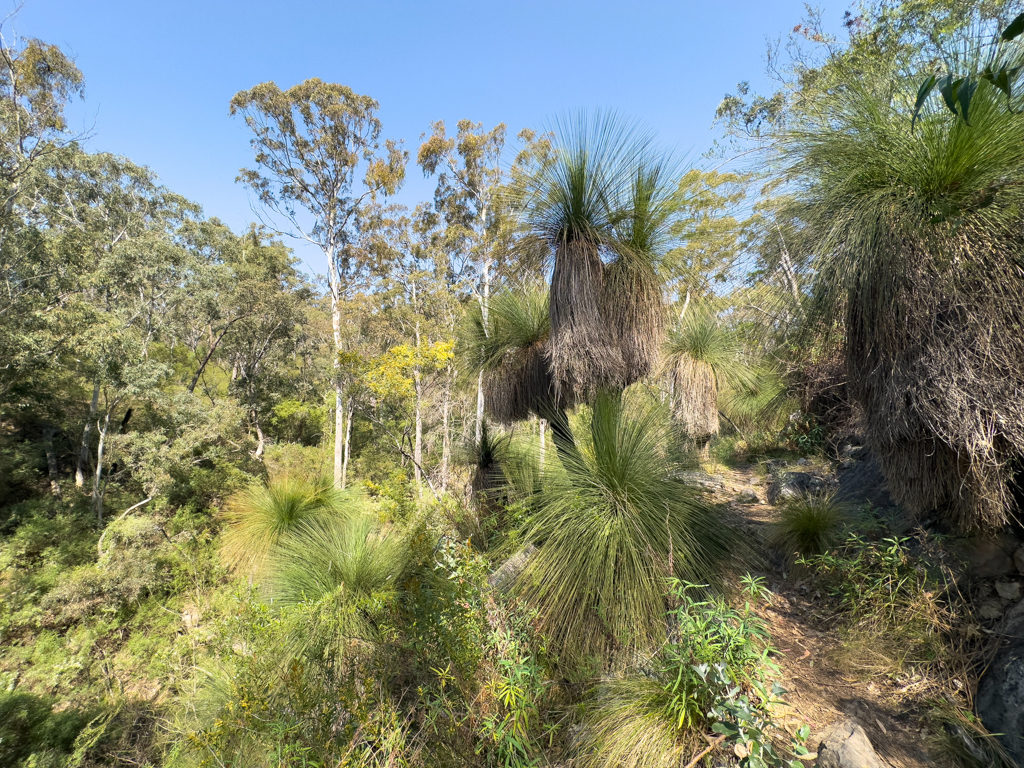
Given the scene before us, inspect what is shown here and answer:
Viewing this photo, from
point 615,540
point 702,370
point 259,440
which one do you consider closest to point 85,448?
point 259,440

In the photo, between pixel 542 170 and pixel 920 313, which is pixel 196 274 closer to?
pixel 542 170

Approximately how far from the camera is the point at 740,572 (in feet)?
10.5

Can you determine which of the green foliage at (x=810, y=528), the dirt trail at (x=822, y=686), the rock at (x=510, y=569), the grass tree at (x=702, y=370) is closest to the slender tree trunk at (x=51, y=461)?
the rock at (x=510, y=569)

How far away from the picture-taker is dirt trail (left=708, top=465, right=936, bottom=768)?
199cm

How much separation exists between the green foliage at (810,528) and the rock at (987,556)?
0.96m

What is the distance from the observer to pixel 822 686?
2432 mm

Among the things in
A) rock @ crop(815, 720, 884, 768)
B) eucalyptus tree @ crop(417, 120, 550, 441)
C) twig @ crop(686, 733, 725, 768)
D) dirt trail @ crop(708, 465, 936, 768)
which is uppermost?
eucalyptus tree @ crop(417, 120, 550, 441)

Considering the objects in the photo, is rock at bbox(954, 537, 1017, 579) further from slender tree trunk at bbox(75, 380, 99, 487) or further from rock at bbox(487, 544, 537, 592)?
slender tree trunk at bbox(75, 380, 99, 487)

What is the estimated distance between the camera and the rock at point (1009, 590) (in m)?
2.21

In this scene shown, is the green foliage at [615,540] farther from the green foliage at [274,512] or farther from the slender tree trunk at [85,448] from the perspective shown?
the slender tree trunk at [85,448]

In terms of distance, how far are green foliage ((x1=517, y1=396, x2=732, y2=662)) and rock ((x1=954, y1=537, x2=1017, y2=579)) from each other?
1.29 m

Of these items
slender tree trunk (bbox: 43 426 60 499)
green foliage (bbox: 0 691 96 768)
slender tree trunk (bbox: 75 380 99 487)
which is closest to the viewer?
green foliage (bbox: 0 691 96 768)

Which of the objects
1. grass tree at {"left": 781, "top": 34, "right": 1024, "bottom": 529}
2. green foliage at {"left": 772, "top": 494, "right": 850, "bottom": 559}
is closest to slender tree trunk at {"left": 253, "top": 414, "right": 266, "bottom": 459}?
green foliage at {"left": 772, "top": 494, "right": 850, "bottom": 559}

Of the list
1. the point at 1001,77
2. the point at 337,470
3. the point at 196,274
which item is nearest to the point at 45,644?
the point at 337,470
